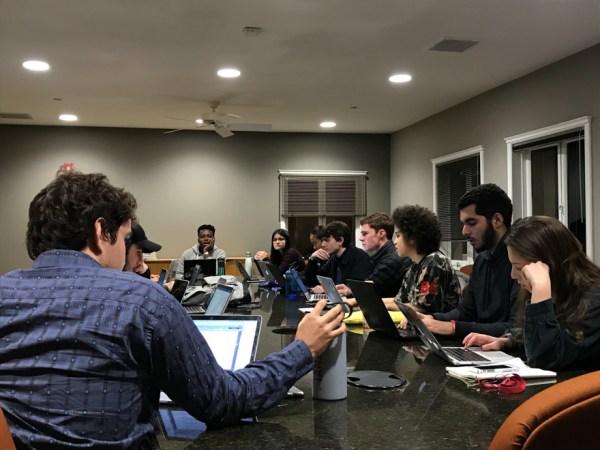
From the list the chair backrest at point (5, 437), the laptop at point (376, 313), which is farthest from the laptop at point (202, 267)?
the chair backrest at point (5, 437)

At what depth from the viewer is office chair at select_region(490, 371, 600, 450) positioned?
0.76 metres

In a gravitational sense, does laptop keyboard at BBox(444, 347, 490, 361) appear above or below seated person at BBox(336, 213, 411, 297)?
below

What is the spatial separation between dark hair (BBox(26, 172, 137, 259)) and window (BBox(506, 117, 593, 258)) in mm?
4399

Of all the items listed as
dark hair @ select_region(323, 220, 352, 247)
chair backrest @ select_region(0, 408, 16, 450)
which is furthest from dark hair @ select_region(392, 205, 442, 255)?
chair backrest @ select_region(0, 408, 16, 450)

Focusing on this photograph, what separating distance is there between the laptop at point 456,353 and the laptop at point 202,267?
252 cm

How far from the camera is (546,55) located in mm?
4691

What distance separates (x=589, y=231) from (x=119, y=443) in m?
4.53

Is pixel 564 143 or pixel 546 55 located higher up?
pixel 546 55

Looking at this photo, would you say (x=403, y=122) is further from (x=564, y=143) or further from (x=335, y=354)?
(x=335, y=354)

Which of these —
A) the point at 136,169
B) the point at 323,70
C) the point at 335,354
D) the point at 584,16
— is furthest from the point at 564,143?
the point at 136,169

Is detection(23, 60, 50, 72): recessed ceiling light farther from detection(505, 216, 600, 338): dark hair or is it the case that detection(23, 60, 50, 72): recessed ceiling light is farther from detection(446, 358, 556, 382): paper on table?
detection(446, 358, 556, 382): paper on table

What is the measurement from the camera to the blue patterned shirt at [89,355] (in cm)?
87

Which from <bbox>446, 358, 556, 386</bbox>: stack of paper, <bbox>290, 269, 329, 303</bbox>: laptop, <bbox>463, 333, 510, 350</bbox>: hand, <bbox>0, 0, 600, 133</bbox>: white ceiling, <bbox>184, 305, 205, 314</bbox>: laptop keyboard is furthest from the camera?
<bbox>0, 0, 600, 133</bbox>: white ceiling

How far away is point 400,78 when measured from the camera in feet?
17.5
